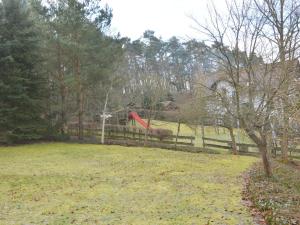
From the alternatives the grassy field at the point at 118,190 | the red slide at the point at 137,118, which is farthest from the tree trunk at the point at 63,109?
the grassy field at the point at 118,190

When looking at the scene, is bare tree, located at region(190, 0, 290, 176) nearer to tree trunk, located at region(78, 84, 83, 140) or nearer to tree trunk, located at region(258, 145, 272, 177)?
tree trunk, located at region(258, 145, 272, 177)

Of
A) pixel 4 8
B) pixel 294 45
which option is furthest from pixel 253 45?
pixel 4 8

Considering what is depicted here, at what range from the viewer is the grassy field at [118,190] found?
26.3ft

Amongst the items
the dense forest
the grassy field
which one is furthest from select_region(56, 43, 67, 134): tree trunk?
the grassy field

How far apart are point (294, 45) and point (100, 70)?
1493 centimetres

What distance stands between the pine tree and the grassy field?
4293mm

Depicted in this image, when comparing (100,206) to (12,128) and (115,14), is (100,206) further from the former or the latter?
(115,14)

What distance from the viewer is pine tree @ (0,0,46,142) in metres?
23.3

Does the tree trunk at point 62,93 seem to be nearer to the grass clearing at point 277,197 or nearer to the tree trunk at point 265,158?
the grass clearing at point 277,197

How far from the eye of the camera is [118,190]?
1118cm

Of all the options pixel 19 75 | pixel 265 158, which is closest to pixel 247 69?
pixel 265 158

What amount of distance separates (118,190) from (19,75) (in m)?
15.4

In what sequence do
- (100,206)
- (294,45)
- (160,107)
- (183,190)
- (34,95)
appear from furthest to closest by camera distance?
(160,107) < (34,95) < (294,45) < (183,190) < (100,206)

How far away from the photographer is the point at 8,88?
76.1 ft
